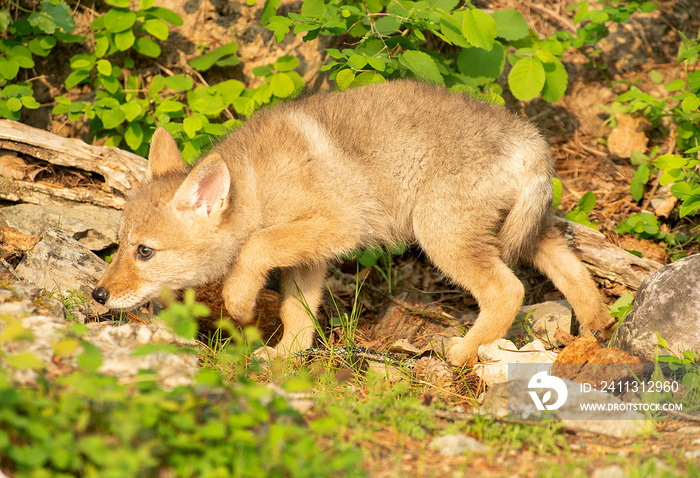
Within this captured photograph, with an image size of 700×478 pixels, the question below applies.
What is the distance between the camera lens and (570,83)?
6340 millimetres

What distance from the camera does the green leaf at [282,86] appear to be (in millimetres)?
4925

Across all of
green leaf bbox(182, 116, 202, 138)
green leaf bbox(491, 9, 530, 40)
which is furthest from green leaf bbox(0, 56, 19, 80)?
green leaf bbox(491, 9, 530, 40)

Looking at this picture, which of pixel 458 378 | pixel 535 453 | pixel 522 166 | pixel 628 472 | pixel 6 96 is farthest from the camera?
pixel 6 96

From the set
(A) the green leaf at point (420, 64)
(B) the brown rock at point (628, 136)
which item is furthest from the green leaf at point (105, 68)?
(B) the brown rock at point (628, 136)

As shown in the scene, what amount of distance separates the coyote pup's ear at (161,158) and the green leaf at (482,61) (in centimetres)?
233

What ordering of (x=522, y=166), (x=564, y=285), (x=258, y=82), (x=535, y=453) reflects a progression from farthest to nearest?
(x=258, y=82) < (x=564, y=285) < (x=522, y=166) < (x=535, y=453)

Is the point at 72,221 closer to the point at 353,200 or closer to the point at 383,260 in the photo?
the point at 353,200

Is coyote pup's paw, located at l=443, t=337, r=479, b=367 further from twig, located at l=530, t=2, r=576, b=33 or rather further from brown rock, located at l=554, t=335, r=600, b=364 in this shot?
twig, located at l=530, t=2, r=576, b=33

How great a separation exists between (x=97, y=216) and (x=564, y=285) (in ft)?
12.1

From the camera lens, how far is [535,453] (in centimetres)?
258

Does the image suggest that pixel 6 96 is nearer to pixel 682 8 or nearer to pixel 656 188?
pixel 656 188

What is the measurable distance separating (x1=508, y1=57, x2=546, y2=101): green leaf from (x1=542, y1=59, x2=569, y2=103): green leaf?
213mm

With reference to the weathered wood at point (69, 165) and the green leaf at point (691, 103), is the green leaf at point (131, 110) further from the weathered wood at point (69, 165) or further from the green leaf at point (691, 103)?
the green leaf at point (691, 103)

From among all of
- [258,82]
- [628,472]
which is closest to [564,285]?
[628,472]
